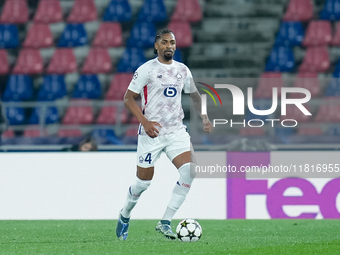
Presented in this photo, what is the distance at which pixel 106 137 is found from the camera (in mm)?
9305

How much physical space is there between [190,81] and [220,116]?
4.35 m

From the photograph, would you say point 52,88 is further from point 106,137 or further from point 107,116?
point 106,137

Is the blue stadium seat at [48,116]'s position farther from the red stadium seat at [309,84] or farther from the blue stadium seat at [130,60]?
the red stadium seat at [309,84]

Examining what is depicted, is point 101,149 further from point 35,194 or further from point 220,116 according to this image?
point 220,116

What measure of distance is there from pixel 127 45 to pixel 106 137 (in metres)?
2.76

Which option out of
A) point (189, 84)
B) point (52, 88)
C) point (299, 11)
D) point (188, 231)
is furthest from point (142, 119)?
point (299, 11)

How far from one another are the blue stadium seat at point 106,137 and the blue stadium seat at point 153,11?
2.91 metres

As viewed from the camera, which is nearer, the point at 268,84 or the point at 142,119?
the point at 142,119

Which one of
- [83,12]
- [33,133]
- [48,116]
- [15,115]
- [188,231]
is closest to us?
[188,231]

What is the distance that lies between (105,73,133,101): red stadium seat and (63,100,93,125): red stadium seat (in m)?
0.43

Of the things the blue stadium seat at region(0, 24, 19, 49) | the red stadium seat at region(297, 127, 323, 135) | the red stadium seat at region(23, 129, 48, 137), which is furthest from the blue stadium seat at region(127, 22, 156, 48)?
the red stadium seat at region(297, 127, 323, 135)

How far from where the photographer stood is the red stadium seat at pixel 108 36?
1148cm

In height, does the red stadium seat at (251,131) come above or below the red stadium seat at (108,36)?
below

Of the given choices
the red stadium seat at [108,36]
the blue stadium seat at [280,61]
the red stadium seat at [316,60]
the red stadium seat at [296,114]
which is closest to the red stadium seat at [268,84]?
the blue stadium seat at [280,61]
